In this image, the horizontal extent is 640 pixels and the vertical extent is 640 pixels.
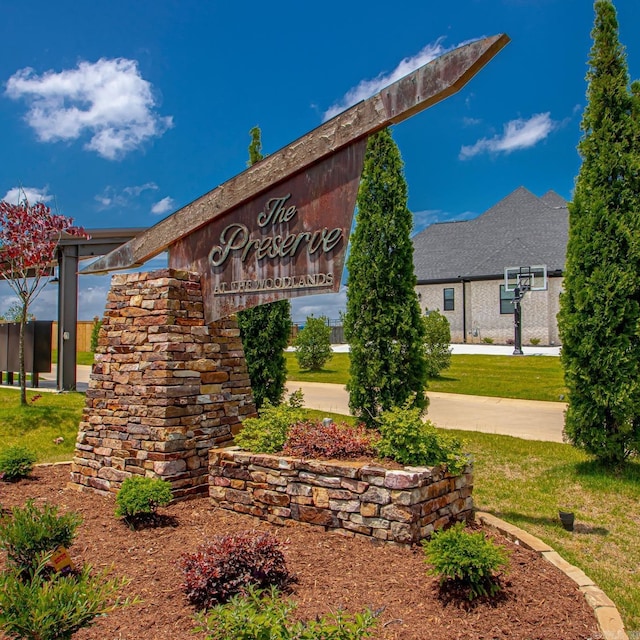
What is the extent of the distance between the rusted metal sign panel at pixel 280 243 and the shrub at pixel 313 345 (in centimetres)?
1370

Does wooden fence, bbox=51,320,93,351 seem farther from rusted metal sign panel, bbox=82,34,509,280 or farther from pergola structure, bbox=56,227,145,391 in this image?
rusted metal sign panel, bbox=82,34,509,280

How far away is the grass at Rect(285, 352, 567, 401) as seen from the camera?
15133 mm

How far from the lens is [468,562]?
359cm

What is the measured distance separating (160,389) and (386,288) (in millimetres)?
3930

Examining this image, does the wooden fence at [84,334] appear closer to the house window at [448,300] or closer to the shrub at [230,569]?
the house window at [448,300]

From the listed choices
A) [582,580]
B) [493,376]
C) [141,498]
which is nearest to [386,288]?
[141,498]

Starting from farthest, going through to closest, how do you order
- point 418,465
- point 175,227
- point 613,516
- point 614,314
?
1. point 614,314
2. point 175,227
3. point 613,516
4. point 418,465

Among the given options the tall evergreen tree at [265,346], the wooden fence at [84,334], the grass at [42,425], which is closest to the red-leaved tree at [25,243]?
the grass at [42,425]

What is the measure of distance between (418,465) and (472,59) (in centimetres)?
347

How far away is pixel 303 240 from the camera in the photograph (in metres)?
5.62

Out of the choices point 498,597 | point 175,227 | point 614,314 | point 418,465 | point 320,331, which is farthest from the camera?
point 320,331

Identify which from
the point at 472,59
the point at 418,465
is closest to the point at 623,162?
the point at 472,59

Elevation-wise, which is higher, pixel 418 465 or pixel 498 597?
pixel 418 465

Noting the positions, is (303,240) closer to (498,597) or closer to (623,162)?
(498,597)
